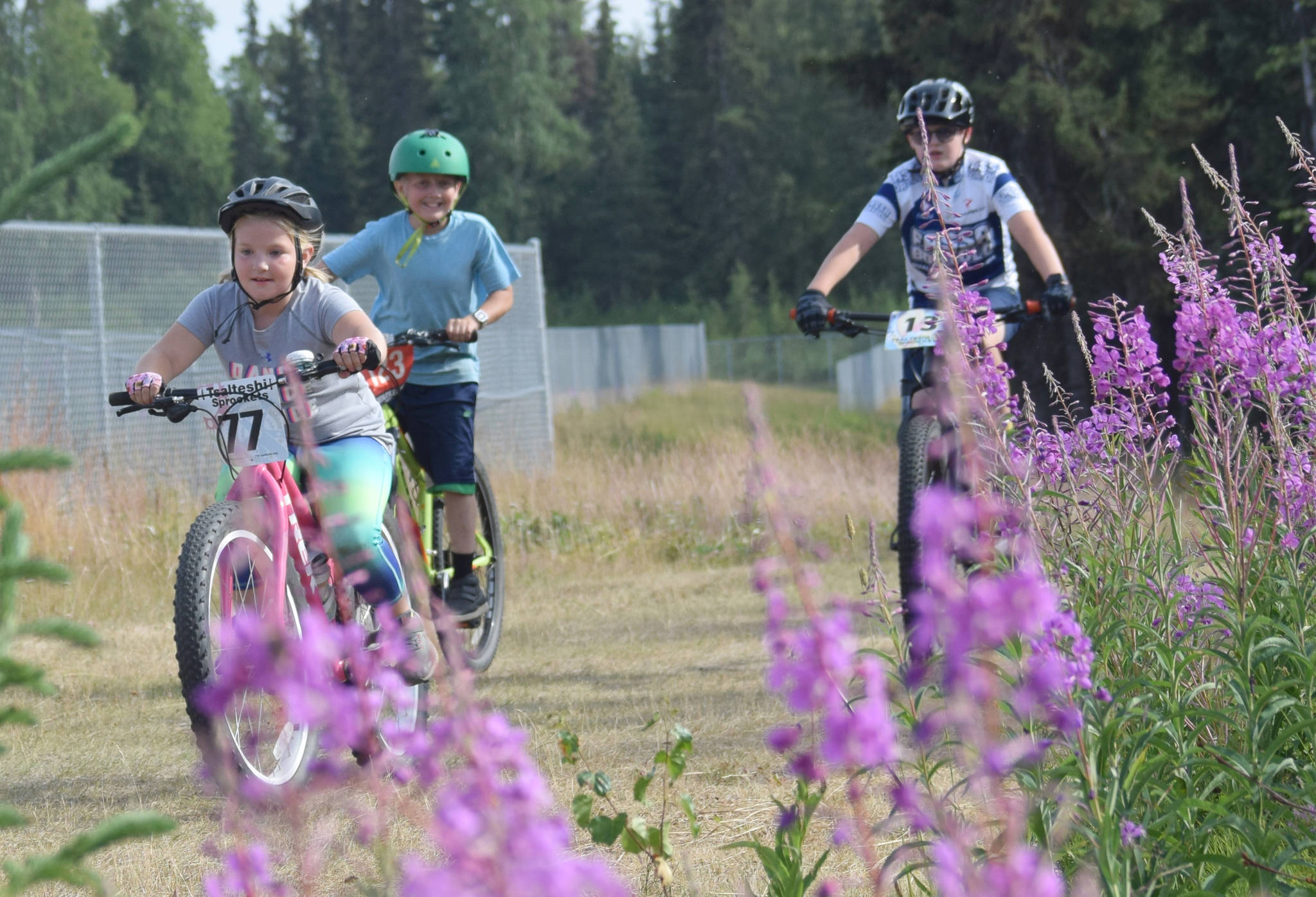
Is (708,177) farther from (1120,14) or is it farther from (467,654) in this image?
(467,654)

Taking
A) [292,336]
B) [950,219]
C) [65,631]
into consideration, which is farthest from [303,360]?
[950,219]

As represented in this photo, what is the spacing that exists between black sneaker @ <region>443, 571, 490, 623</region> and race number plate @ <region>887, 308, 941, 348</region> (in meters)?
1.98

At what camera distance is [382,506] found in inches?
166

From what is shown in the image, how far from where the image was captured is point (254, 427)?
3.97 metres

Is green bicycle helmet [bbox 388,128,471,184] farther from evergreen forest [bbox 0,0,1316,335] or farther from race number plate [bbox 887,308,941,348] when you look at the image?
evergreen forest [bbox 0,0,1316,335]

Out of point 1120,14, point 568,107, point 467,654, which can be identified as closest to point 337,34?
point 568,107

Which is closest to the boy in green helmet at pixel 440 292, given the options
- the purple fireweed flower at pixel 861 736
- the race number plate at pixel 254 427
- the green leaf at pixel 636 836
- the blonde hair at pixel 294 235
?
the blonde hair at pixel 294 235

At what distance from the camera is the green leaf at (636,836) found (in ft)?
8.02

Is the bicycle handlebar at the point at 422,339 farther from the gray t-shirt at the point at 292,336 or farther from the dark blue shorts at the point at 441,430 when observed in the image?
the gray t-shirt at the point at 292,336

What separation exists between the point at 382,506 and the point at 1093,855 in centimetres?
260

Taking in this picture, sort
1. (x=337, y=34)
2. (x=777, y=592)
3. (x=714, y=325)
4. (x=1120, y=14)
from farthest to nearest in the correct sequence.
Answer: (x=337, y=34), (x=714, y=325), (x=1120, y=14), (x=777, y=592)

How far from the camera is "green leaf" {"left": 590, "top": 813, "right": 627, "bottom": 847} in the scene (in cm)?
234

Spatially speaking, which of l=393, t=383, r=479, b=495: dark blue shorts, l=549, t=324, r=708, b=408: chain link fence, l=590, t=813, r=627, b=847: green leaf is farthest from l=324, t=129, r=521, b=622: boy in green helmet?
l=549, t=324, r=708, b=408: chain link fence

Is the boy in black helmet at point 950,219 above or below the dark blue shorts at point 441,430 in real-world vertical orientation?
above
